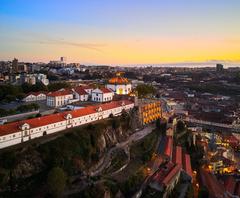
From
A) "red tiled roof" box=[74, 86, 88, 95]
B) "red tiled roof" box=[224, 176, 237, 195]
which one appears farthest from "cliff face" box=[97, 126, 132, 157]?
"red tiled roof" box=[224, 176, 237, 195]

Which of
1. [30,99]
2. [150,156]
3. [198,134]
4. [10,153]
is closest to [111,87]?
[30,99]

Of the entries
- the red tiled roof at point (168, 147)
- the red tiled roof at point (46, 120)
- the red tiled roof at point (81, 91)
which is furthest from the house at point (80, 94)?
the red tiled roof at point (168, 147)

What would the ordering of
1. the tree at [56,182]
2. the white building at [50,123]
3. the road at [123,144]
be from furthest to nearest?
1. the road at [123,144]
2. the white building at [50,123]
3. the tree at [56,182]

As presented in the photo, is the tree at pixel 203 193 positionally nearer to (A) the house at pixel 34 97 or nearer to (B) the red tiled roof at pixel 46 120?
(B) the red tiled roof at pixel 46 120

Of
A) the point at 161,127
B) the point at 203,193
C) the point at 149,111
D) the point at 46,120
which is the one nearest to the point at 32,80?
the point at 149,111

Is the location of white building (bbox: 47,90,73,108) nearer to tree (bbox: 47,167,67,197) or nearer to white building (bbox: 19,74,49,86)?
tree (bbox: 47,167,67,197)

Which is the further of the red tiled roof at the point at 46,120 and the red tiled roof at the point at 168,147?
the red tiled roof at the point at 168,147
